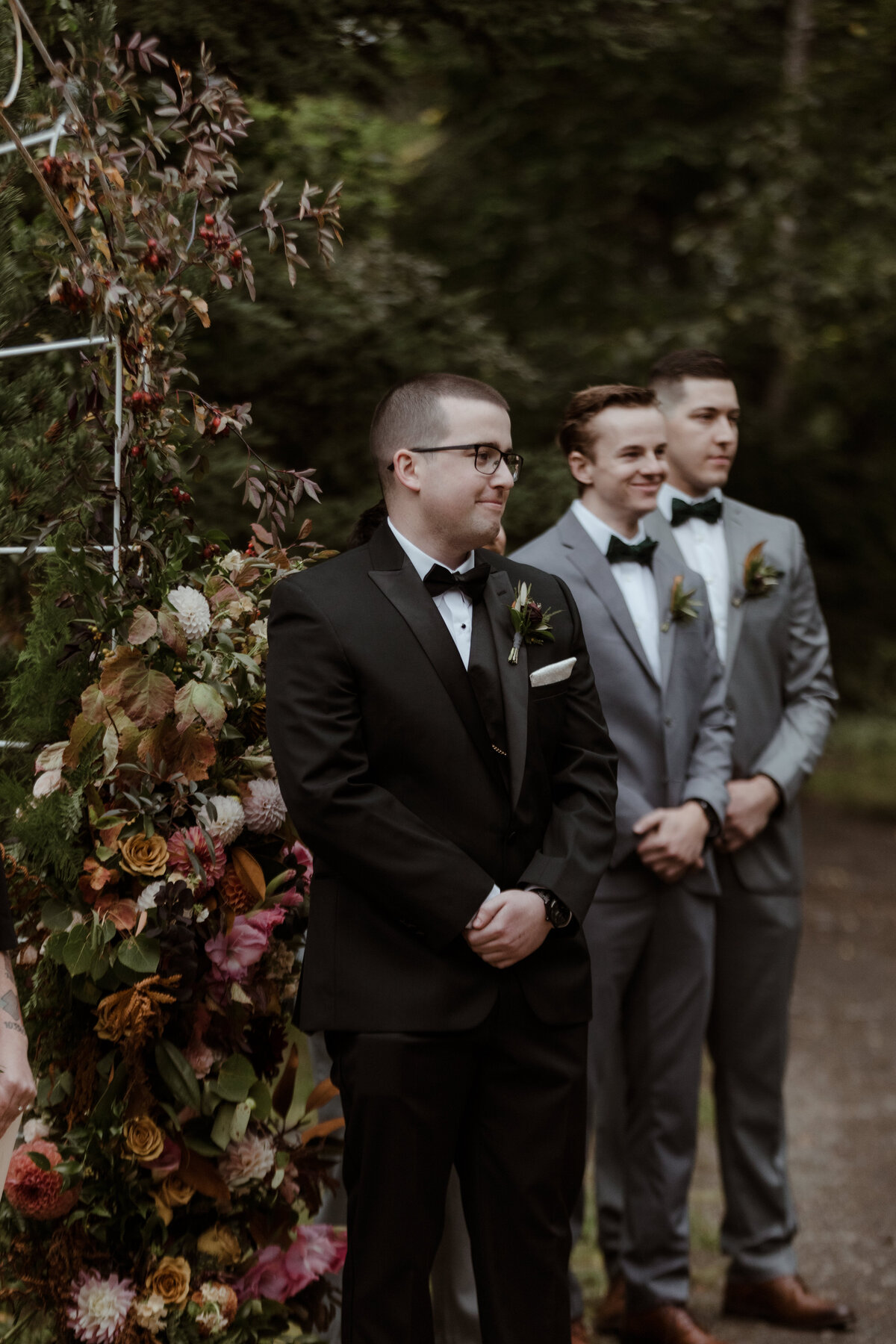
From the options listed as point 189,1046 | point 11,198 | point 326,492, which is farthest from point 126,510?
point 326,492

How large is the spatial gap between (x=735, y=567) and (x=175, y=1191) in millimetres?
2411

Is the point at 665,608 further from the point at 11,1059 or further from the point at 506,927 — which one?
the point at 11,1059

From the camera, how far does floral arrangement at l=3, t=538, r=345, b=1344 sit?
2793mm

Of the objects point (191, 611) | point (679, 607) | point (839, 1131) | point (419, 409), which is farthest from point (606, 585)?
point (839, 1131)

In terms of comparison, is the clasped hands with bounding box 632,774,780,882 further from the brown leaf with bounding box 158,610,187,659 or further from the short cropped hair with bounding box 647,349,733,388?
the brown leaf with bounding box 158,610,187,659

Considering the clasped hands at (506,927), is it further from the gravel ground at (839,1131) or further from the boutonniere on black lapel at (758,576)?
the gravel ground at (839,1131)

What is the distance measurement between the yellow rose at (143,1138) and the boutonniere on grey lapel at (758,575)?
232 centimetres

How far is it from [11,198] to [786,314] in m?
7.40

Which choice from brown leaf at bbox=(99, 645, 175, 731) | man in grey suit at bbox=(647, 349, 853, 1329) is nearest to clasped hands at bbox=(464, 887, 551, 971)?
brown leaf at bbox=(99, 645, 175, 731)

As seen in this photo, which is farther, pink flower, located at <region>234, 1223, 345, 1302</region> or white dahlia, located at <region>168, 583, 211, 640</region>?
pink flower, located at <region>234, 1223, 345, 1302</region>

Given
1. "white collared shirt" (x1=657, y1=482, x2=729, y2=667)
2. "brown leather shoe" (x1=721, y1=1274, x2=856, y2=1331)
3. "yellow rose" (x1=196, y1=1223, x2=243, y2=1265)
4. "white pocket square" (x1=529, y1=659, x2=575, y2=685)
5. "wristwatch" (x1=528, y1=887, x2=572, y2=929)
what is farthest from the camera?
"white collared shirt" (x1=657, y1=482, x2=729, y2=667)

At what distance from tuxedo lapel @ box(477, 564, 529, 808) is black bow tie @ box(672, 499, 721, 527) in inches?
62.6

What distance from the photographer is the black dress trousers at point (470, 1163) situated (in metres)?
2.59

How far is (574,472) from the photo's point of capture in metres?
3.96
